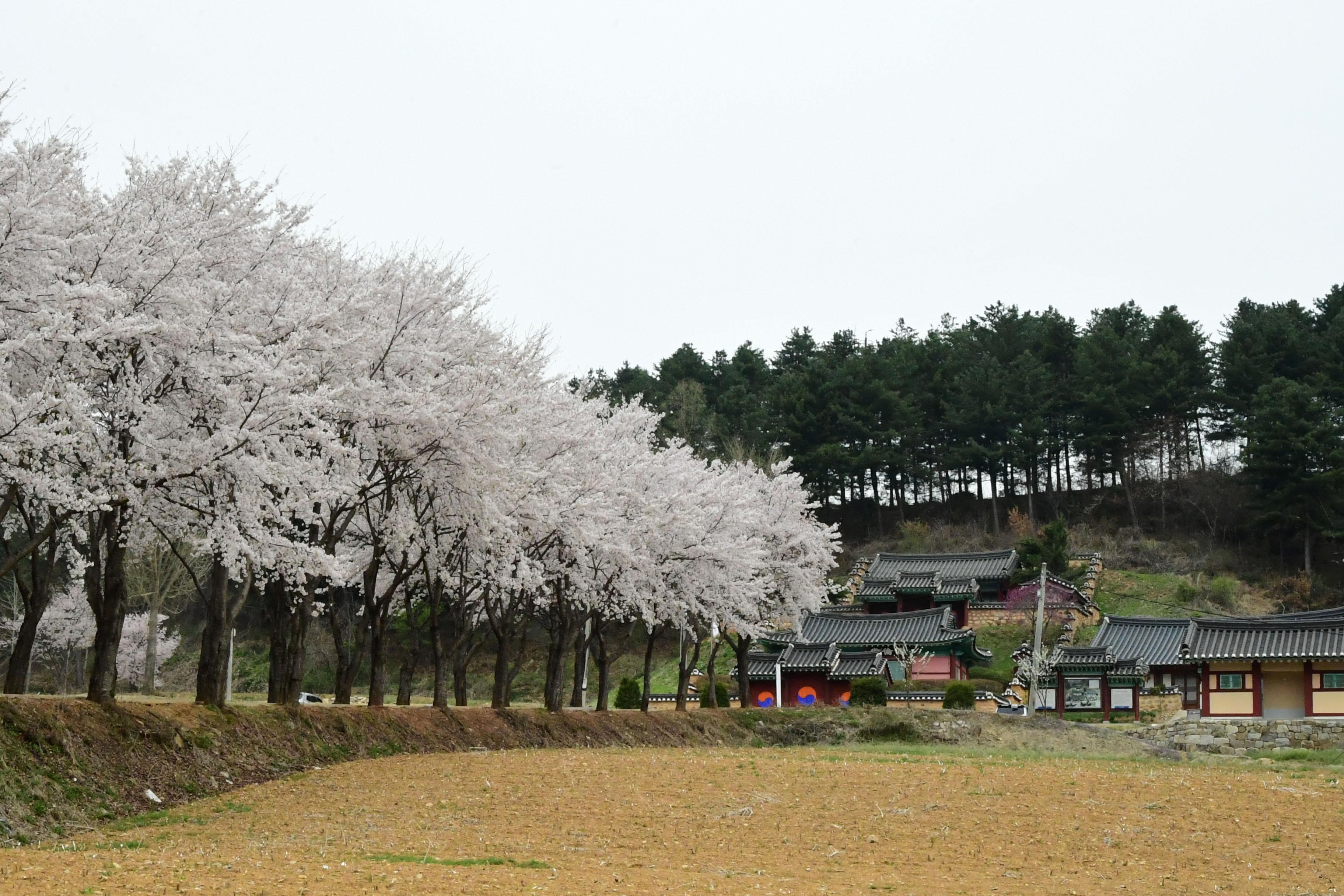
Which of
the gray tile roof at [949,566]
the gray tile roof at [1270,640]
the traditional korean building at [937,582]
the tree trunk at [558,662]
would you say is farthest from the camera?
the gray tile roof at [949,566]

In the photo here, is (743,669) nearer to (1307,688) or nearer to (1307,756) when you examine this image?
(1307,756)

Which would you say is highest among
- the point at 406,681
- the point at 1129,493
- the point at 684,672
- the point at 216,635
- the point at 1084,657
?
the point at 1129,493

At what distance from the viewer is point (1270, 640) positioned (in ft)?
138

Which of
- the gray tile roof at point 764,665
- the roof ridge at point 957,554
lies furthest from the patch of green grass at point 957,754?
the roof ridge at point 957,554

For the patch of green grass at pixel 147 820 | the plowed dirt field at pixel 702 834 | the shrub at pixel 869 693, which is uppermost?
the patch of green grass at pixel 147 820

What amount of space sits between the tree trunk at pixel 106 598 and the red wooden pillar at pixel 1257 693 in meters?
38.7

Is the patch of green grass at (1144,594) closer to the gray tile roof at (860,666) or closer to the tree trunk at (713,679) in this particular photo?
the gray tile roof at (860,666)

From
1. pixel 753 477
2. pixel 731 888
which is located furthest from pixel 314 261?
pixel 753 477

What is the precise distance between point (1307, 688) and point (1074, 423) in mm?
30520

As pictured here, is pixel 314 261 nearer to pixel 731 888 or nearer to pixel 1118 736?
pixel 731 888

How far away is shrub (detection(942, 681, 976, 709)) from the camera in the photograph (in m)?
44.4

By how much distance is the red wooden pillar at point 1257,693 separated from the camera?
138 ft

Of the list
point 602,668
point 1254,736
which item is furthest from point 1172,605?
point 602,668

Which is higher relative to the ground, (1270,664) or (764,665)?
(1270,664)
